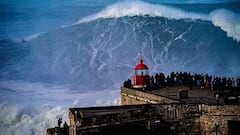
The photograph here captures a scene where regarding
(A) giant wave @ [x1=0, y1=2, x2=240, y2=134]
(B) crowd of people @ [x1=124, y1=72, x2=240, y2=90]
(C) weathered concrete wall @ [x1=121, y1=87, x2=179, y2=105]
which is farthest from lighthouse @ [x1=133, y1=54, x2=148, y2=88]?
(A) giant wave @ [x1=0, y1=2, x2=240, y2=134]

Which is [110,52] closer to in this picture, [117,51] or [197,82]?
[117,51]

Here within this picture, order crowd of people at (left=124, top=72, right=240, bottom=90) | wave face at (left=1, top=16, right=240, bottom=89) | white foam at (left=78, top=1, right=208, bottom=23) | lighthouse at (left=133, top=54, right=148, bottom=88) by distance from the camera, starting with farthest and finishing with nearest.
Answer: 1. white foam at (left=78, top=1, right=208, bottom=23)
2. wave face at (left=1, top=16, right=240, bottom=89)
3. lighthouse at (left=133, top=54, right=148, bottom=88)
4. crowd of people at (left=124, top=72, right=240, bottom=90)

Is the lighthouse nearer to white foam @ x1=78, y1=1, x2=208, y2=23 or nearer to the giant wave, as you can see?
the giant wave

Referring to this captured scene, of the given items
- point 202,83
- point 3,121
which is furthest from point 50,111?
point 202,83

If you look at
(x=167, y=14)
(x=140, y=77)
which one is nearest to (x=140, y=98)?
(x=140, y=77)

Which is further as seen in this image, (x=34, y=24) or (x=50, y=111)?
(x=34, y=24)

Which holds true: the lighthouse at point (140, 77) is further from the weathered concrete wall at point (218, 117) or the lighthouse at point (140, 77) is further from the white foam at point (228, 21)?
the white foam at point (228, 21)

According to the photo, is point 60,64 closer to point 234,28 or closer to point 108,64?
point 108,64
